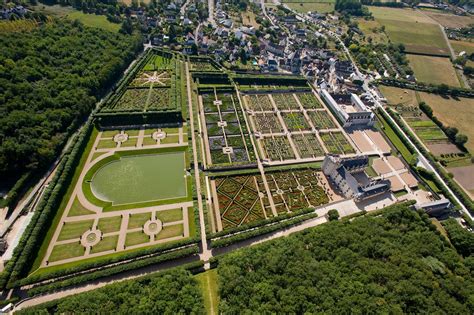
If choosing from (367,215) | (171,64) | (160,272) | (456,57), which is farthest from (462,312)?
(456,57)

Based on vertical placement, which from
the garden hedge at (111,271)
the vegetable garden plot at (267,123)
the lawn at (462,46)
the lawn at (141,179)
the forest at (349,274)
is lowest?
the forest at (349,274)

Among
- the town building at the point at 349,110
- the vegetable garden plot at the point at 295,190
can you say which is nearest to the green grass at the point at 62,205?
the vegetable garden plot at the point at 295,190

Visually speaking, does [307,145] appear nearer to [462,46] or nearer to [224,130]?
[224,130]

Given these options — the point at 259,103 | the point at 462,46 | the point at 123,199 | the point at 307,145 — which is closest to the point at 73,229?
the point at 123,199

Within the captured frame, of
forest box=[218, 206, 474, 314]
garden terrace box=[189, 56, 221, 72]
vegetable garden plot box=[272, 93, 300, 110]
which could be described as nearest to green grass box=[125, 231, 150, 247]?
forest box=[218, 206, 474, 314]

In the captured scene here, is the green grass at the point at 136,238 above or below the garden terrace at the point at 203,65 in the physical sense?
below

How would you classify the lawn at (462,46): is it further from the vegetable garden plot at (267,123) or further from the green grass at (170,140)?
the green grass at (170,140)

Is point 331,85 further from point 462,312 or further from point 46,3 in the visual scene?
point 46,3
